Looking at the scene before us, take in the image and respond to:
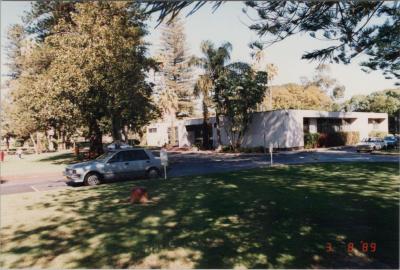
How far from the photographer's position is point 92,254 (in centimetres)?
704

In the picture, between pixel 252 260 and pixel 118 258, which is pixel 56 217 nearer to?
pixel 118 258

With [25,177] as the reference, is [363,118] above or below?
above

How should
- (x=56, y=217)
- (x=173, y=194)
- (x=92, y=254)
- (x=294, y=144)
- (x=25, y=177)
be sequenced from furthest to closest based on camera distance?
(x=294, y=144) → (x=25, y=177) → (x=173, y=194) → (x=56, y=217) → (x=92, y=254)

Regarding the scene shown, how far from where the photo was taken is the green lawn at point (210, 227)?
663cm

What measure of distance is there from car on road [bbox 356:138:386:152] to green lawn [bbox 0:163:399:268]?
19088mm

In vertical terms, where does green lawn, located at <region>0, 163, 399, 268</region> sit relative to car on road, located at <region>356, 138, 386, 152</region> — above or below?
below

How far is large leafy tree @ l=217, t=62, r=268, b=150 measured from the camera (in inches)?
1426

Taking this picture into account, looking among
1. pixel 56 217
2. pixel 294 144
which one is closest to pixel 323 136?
pixel 294 144

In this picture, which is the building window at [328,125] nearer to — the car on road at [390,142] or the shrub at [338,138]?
the shrub at [338,138]

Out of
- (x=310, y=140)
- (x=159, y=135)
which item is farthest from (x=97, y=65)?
(x=159, y=135)

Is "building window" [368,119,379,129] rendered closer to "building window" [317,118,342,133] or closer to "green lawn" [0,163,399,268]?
"building window" [317,118,342,133]

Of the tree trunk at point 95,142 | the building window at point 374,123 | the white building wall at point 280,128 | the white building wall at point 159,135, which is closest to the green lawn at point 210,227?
the tree trunk at point 95,142

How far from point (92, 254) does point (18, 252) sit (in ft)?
5.29

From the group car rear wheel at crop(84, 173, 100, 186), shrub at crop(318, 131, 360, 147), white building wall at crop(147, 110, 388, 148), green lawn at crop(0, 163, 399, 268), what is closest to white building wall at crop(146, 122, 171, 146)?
white building wall at crop(147, 110, 388, 148)
